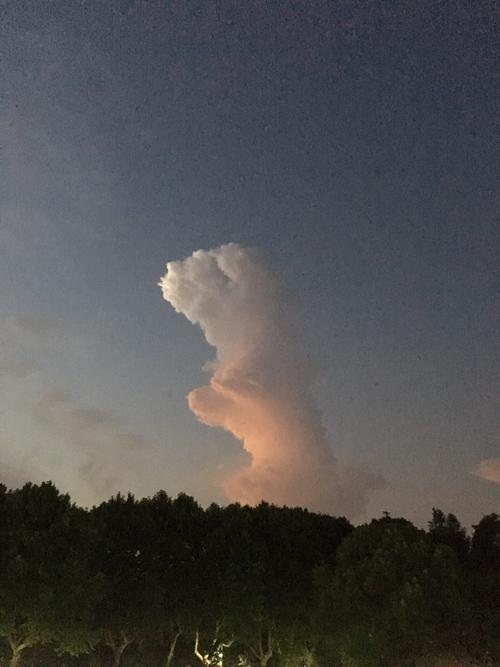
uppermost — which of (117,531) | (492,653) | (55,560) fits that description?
(117,531)

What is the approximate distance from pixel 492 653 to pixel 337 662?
14213 mm

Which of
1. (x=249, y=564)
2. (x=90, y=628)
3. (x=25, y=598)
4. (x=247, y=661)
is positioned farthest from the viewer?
(x=247, y=661)

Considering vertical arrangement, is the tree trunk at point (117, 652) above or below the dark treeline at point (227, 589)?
below

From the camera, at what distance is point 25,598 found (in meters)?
40.3

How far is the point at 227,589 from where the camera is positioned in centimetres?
4834

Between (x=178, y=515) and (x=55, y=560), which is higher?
(x=178, y=515)

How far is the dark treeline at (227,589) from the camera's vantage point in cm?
4075

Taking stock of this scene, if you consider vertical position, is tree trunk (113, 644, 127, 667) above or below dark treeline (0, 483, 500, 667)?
below

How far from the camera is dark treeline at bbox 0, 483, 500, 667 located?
40.8m

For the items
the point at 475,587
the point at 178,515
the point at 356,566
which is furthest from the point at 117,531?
the point at 475,587

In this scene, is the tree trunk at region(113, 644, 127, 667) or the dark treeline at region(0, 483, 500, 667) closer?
the dark treeline at region(0, 483, 500, 667)

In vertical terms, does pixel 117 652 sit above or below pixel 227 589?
below

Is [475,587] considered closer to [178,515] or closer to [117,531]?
[178,515]

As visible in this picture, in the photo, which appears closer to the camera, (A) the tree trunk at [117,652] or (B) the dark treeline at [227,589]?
(B) the dark treeline at [227,589]
